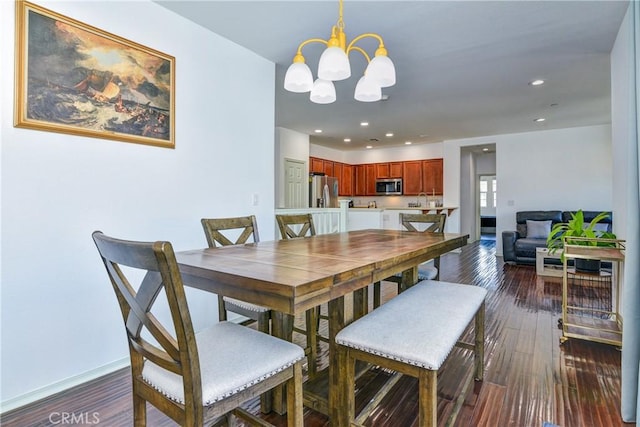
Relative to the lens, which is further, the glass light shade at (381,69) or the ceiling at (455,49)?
the ceiling at (455,49)

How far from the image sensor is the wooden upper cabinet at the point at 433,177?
24.5 ft

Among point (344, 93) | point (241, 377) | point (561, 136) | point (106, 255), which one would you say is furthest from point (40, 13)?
point (561, 136)

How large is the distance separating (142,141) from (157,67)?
1.80 feet

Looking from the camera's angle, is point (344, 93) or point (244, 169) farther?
point (344, 93)

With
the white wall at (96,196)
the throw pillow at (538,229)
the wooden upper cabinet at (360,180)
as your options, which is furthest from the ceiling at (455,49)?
the wooden upper cabinet at (360,180)

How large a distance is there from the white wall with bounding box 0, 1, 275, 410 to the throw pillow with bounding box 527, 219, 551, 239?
17.4ft

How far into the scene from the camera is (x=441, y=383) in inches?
77.9

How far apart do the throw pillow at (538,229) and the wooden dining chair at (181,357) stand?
5922mm

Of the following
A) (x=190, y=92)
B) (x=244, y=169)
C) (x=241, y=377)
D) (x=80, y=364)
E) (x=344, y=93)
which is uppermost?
(x=344, y=93)

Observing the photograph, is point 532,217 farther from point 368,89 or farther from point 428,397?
point 428,397

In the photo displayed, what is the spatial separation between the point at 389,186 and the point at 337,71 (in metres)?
6.46

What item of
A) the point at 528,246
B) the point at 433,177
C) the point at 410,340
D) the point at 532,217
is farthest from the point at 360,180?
the point at 410,340

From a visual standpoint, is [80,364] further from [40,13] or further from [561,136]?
[561,136]

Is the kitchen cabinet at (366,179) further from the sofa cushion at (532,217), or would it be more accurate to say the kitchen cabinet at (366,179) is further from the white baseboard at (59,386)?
the white baseboard at (59,386)
